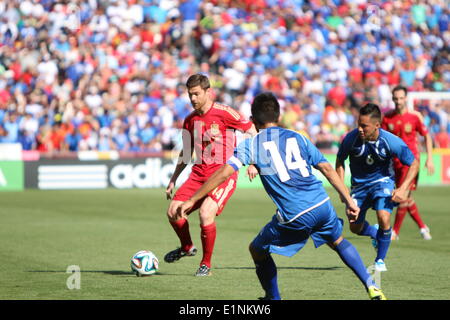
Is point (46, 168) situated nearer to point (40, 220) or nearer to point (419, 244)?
point (40, 220)

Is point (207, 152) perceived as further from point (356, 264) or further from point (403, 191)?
point (356, 264)

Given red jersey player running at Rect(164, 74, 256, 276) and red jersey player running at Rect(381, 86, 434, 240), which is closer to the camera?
red jersey player running at Rect(164, 74, 256, 276)

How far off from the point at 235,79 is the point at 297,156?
18.7 metres

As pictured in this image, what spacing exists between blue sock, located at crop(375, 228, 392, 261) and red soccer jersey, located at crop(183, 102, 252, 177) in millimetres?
1885

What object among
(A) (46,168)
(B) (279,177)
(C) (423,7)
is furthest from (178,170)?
(C) (423,7)

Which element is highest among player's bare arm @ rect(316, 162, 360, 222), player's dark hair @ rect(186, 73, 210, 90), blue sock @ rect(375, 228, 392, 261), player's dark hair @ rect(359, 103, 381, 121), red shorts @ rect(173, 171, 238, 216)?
player's dark hair @ rect(186, 73, 210, 90)

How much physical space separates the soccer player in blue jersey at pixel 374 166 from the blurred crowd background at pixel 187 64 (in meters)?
14.3

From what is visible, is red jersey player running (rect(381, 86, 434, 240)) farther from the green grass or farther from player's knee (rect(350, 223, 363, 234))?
player's knee (rect(350, 223, 363, 234))

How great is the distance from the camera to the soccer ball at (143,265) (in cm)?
901

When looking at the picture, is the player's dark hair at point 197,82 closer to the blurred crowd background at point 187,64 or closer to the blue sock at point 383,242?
the blue sock at point 383,242

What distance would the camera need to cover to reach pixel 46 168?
22.8 meters

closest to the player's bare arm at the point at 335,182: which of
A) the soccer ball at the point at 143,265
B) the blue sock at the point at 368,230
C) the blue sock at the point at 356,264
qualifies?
the blue sock at the point at 356,264

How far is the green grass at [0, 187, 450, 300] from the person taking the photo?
26.4 ft

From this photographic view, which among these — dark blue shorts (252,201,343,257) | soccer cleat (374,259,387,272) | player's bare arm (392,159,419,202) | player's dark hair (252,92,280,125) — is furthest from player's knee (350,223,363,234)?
player's dark hair (252,92,280,125)
